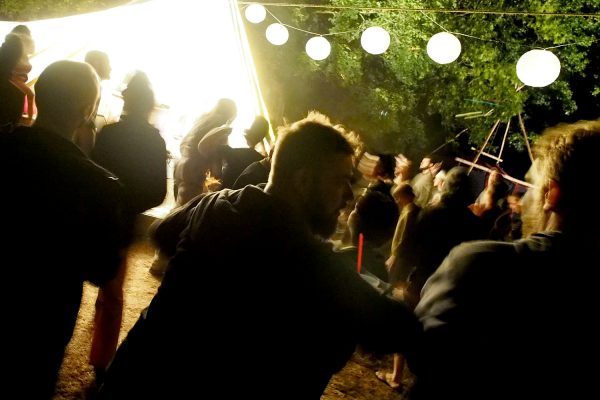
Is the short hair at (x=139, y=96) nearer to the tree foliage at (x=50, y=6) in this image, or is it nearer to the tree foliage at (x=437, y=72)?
the tree foliage at (x=437, y=72)

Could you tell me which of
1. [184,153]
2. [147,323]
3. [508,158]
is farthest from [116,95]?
[508,158]

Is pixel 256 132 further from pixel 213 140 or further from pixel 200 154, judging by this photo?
pixel 200 154

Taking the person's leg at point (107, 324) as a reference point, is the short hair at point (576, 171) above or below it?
above

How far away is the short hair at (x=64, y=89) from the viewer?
184 centimetres

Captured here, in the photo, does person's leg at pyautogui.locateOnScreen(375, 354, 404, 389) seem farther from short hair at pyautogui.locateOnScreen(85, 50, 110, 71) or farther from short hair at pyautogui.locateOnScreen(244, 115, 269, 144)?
short hair at pyautogui.locateOnScreen(85, 50, 110, 71)

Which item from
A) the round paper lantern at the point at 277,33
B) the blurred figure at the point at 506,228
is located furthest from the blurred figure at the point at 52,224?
the round paper lantern at the point at 277,33

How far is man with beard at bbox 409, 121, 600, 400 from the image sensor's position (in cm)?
131

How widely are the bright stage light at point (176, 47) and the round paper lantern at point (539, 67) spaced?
14.2ft

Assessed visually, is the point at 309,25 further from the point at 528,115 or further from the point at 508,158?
the point at 508,158

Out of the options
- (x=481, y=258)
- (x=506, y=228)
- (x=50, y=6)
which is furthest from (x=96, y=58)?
(x=50, y=6)

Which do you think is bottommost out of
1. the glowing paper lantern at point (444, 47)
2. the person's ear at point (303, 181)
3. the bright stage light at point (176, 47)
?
the person's ear at point (303, 181)

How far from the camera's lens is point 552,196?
143cm

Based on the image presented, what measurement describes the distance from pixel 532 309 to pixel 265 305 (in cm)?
85

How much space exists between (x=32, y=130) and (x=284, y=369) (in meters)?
1.40
